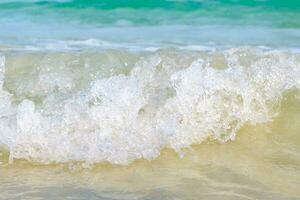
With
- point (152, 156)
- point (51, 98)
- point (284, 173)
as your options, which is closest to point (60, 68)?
point (51, 98)

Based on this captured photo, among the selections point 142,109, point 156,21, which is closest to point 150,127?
point 142,109

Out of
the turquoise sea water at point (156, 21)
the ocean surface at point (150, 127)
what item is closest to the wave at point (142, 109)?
the ocean surface at point (150, 127)

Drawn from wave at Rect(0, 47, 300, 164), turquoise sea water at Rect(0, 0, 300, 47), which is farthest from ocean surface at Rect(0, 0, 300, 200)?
turquoise sea water at Rect(0, 0, 300, 47)

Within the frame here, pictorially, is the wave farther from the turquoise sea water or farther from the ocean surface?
the turquoise sea water

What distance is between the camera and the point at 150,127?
382 cm

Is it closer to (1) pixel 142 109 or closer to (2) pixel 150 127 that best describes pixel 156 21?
(1) pixel 142 109

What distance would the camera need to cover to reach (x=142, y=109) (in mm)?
3910

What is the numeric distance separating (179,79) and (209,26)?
5.32 metres

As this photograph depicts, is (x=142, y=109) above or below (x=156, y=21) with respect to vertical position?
below

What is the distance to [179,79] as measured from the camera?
13.2ft

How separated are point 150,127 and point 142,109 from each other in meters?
0.14

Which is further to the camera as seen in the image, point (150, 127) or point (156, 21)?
point (156, 21)

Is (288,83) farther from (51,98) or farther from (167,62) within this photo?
(51,98)

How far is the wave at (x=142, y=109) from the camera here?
3711 millimetres
